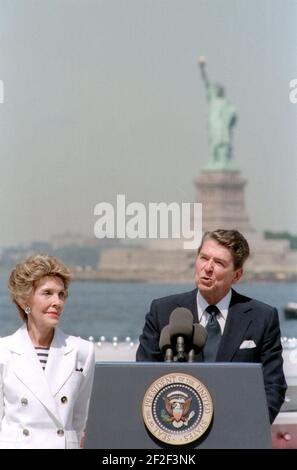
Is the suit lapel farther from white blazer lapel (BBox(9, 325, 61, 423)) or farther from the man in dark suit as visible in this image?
white blazer lapel (BBox(9, 325, 61, 423))

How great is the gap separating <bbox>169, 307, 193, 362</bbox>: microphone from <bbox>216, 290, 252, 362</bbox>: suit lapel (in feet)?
1.20

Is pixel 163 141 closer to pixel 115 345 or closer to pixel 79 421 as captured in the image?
pixel 115 345

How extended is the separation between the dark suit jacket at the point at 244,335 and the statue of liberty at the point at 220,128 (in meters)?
26.5

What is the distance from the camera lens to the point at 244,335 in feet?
9.89

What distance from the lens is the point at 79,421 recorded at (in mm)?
2730

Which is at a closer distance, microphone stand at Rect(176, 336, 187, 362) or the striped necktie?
microphone stand at Rect(176, 336, 187, 362)

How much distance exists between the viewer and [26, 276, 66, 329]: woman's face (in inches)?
105

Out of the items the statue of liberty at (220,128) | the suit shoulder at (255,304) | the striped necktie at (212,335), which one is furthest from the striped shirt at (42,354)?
the statue of liberty at (220,128)

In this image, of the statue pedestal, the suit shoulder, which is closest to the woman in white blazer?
the suit shoulder

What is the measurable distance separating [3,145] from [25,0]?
1184mm

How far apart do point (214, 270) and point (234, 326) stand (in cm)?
16

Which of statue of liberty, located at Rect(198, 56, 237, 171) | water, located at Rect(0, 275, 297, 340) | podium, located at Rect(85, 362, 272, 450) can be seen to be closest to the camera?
podium, located at Rect(85, 362, 272, 450)

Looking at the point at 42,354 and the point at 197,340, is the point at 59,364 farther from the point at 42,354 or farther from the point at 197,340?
the point at 197,340

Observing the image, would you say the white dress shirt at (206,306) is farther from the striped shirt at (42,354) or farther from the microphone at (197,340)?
the striped shirt at (42,354)
